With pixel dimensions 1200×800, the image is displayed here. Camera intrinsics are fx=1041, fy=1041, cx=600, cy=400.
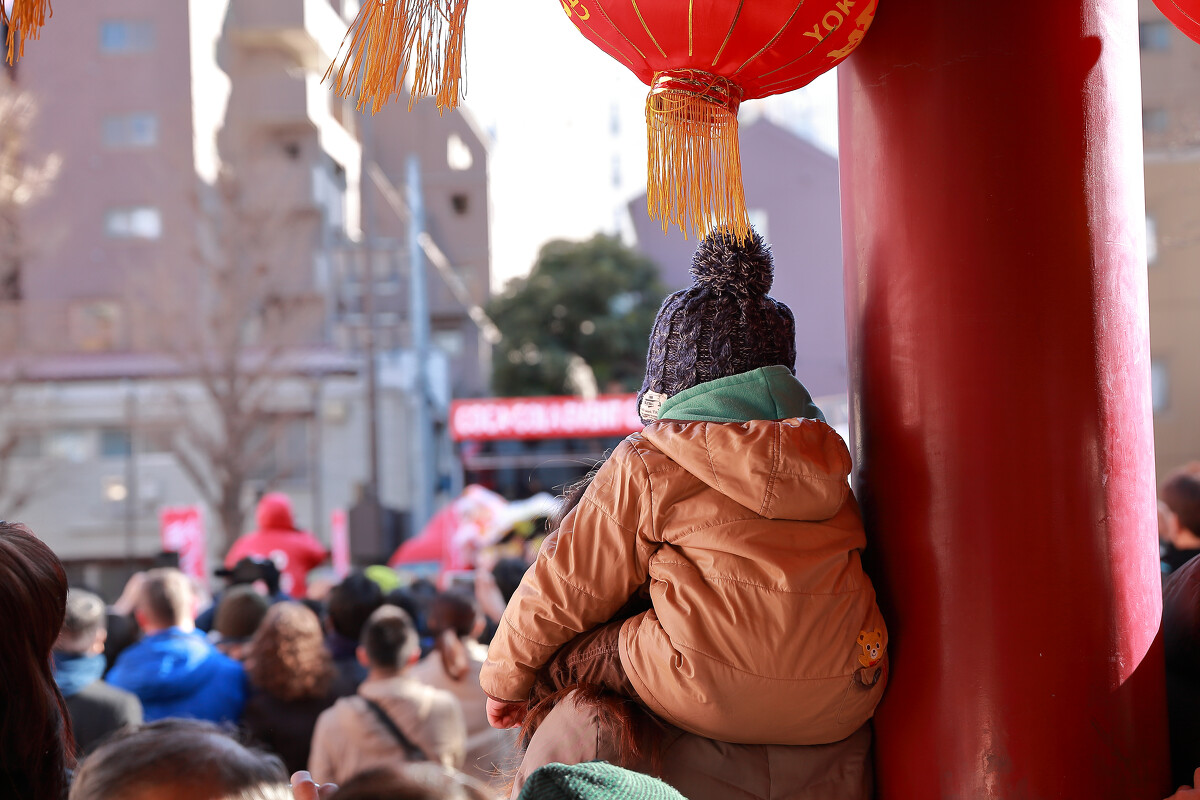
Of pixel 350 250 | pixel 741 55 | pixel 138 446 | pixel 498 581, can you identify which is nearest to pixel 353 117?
pixel 350 250

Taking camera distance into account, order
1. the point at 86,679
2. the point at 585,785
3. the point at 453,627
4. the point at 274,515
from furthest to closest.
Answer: the point at 274,515, the point at 453,627, the point at 86,679, the point at 585,785

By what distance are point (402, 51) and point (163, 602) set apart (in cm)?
281

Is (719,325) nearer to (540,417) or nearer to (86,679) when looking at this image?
(86,679)

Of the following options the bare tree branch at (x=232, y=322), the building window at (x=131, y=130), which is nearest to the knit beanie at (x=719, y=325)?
the bare tree branch at (x=232, y=322)

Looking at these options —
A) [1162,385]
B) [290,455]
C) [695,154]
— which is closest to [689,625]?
[695,154]

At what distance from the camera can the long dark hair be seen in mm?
1736

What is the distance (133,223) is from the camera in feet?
72.7

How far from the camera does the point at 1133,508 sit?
185 centimetres

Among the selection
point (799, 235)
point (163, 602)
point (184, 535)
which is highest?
point (799, 235)

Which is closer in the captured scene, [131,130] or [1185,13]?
[1185,13]

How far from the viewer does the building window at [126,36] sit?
22.1 m

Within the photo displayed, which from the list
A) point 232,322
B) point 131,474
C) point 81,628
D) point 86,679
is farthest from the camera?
point 131,474

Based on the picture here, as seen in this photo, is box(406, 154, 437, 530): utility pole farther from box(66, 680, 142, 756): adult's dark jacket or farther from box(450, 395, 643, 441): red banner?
box(66, 680, 142, 756): adult's dark jacket

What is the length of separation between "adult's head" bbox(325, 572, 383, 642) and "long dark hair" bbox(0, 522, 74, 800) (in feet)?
8.30
